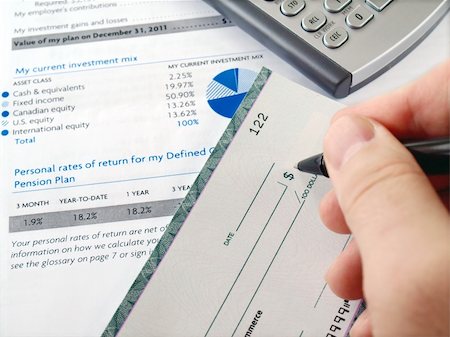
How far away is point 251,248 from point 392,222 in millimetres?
112

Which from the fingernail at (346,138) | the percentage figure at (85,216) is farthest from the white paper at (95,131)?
the fingernail at (346,138)

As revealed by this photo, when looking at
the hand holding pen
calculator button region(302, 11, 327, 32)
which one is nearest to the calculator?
calculator button region(302, 11, 327, 32)

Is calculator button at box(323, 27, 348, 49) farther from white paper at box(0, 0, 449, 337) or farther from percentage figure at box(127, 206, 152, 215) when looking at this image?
percentage figure at box(127, 206, 152, 215)

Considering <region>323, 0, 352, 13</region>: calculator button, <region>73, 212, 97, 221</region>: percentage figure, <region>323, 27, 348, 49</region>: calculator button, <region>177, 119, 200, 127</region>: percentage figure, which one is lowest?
<region>73, 212, 97, 221</region>: percentage figure

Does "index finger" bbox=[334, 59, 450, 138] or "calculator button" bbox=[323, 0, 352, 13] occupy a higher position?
"calculator button" bbox=[323, 0, 352, 13]

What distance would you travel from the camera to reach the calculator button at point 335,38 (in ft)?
1.26

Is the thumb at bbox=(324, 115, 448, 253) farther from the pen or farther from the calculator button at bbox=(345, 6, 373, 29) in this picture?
the calculator button at bbox=(345, 6, 373, 29)

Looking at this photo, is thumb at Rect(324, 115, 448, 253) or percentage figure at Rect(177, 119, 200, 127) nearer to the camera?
thumb at Rect(324, 115, 448, 253)

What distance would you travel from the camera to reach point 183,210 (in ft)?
1.13

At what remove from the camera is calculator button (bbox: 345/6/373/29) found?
391 mm

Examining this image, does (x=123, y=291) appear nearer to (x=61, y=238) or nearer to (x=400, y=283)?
(x=61, y=238)

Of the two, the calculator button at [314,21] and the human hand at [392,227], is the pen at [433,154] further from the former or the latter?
the calculator button at [314,21]

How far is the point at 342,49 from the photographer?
0.39 meters

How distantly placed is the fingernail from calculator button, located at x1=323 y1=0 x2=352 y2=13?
5.3 inches
